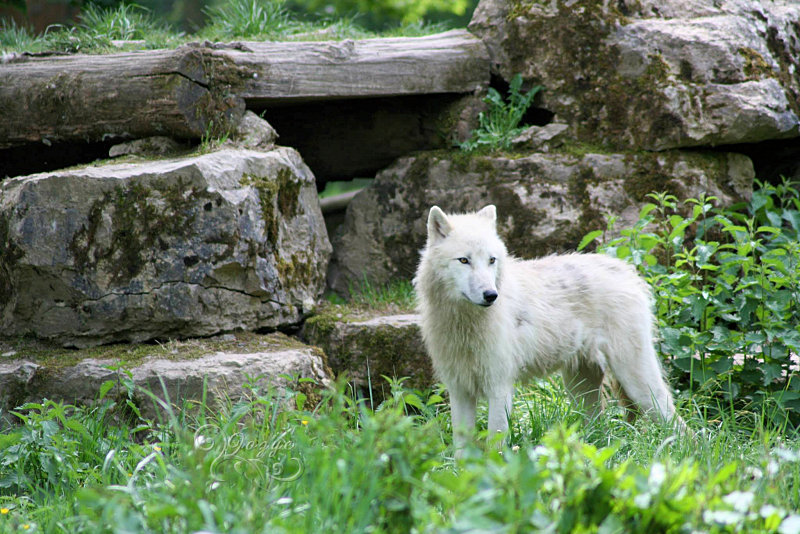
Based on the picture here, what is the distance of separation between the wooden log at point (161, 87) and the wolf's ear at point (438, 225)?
214 cm

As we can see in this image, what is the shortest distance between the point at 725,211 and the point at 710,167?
392 mm

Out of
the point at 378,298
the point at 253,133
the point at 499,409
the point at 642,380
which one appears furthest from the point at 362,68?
the point at 642,380

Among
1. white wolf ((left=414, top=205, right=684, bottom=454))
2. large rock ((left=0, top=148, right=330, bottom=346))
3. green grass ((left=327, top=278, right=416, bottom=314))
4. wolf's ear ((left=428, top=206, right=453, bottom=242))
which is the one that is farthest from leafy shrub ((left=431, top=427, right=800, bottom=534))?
green grass ((left=327, top=278, right=416, bottom=314))

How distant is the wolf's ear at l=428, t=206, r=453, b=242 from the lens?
13.8 ft

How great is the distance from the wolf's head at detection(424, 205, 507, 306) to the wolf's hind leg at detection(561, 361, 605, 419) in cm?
101

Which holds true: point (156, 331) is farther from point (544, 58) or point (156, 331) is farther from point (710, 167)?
point (710, 167)

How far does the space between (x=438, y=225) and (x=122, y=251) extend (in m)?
2.20

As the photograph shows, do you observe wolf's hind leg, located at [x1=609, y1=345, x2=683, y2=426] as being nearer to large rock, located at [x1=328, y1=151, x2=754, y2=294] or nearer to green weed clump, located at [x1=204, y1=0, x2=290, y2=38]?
large rock, located at [x1=328, y1=151, x2=754, y2=294]

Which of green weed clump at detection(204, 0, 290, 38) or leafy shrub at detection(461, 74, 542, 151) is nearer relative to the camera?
leafy shrub at detection(461, 74, 542, 151)

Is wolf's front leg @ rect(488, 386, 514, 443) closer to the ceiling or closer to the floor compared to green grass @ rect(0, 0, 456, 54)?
closer to the floor

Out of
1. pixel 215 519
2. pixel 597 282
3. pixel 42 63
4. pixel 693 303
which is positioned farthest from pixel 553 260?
pixel 42 63

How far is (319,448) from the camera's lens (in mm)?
2451

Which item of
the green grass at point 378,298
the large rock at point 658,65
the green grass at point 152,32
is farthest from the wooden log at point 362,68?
the green grass at point 378,298

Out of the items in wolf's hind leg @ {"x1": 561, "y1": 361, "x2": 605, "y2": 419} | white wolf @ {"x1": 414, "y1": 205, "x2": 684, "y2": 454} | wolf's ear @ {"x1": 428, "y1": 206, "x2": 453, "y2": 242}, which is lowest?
wolf's hind leg @ {"x1": 561, "y1": 361, "x2": 605, "y2": 419}
